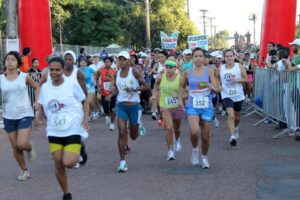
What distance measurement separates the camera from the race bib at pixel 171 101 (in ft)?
32.7

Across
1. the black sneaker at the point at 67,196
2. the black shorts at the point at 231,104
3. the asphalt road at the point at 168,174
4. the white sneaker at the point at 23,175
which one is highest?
the black shorts at the point at 231,104

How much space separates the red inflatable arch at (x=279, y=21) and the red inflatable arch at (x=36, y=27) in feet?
25.2

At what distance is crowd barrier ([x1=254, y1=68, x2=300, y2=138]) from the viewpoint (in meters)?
12.1

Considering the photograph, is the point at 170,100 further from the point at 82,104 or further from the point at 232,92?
the point at 82,104

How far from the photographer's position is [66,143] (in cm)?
692

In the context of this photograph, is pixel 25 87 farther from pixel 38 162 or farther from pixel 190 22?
pixel 190 22

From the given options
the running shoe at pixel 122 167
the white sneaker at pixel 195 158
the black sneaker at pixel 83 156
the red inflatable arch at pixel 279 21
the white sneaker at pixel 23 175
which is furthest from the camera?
the red inflatable arch at pixel 279 21

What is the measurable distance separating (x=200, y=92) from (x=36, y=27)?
1131 cm

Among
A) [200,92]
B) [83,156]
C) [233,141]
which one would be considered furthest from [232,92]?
[83,156]

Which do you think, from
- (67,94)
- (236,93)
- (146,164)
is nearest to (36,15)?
(236,93)

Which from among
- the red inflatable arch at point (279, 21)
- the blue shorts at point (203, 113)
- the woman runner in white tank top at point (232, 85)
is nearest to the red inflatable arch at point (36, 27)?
the red inflatable arch at point (279, 21)

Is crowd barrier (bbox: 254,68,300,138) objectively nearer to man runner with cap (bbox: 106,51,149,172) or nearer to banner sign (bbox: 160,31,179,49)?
man runner with cap (bbox: 106,51,149,172)

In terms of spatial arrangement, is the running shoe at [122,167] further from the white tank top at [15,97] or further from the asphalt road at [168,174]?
the white tank top at [15,97]

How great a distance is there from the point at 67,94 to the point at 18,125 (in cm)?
194
